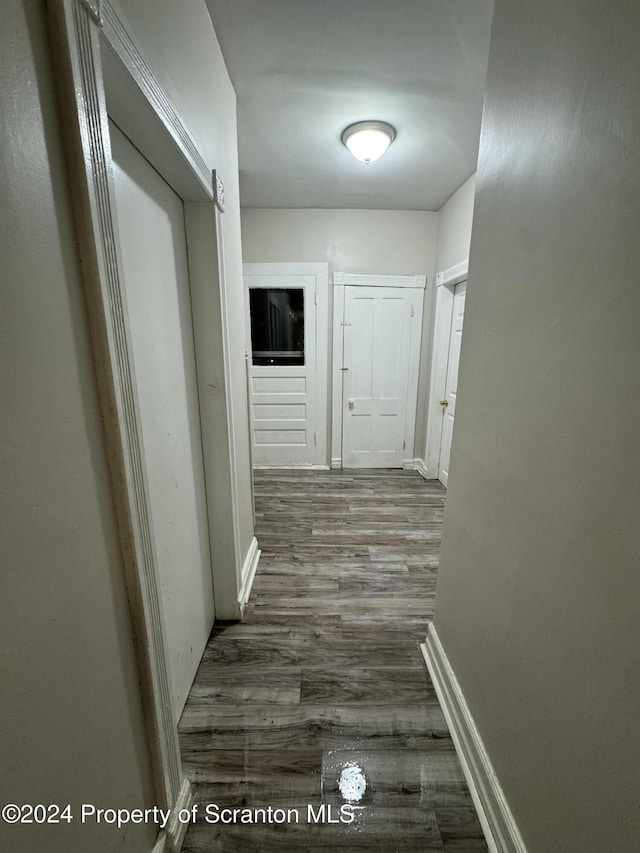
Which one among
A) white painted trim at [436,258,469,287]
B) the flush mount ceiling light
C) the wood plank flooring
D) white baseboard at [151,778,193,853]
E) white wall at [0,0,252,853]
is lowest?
the wood plank flooring

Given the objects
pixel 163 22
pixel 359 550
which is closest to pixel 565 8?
pixel 163 22

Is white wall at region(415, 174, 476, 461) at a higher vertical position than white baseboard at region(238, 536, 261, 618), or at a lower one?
higher

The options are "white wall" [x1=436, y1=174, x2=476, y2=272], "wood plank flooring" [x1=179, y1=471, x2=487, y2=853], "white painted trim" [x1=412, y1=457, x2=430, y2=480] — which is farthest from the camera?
"white painted trim" [x1=412, y1=457, x2=430, y2=480]

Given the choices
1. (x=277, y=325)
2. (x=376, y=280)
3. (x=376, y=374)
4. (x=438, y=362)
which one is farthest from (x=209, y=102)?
(x=438, y=362)

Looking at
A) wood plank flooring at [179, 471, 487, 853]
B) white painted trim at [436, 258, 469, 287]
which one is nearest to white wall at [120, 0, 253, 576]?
wood plank flooring at [179, 471, 487, 853]

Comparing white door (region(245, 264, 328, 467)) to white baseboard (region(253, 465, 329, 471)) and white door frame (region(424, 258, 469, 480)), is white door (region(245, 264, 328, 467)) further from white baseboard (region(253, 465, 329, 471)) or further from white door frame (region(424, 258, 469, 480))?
white door frame (region(424, 258, 469, 480))

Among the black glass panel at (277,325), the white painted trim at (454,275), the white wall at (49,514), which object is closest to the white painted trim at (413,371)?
the white painted trim at (454,275)

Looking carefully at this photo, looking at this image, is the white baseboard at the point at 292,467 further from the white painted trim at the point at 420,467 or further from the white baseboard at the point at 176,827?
Answer: the white baseboard at the point at 176,827

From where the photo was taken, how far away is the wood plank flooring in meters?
1.00

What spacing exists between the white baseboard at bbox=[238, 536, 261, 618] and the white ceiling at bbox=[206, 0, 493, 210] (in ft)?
8.52

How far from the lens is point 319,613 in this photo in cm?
179

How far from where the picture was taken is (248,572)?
1979 millimetres

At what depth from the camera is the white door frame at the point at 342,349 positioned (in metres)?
3.34

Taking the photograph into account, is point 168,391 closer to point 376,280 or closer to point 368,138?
point 368,138
